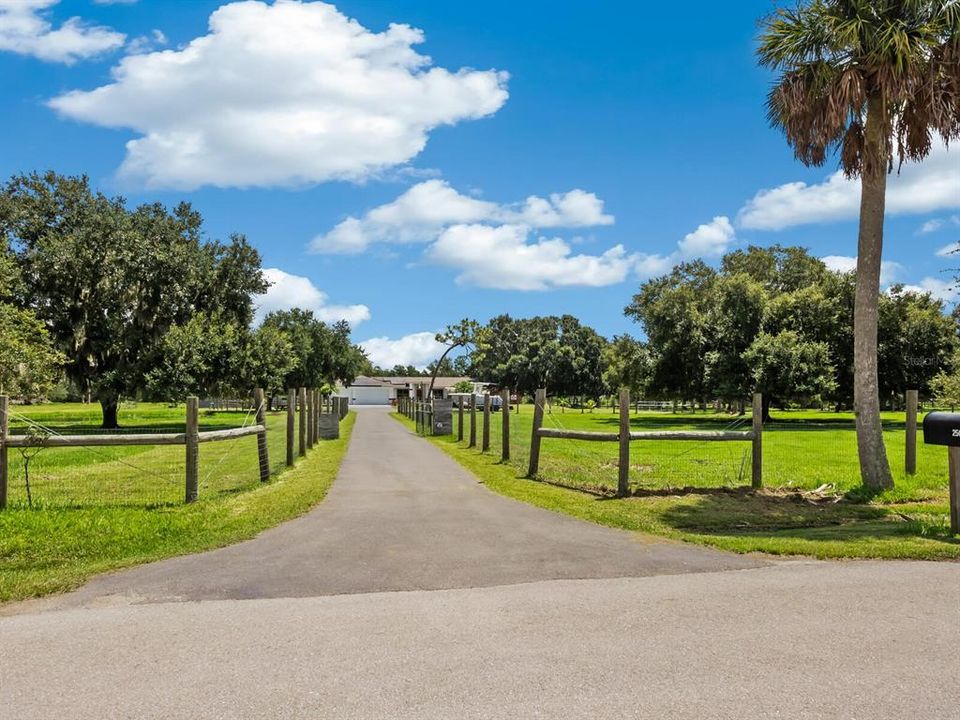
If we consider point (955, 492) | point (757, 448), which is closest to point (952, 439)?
point (955, 492)

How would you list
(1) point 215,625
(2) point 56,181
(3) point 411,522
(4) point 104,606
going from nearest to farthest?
(1) point 215,625 < (4) point 104,606 < (3) point 411,522 < (2) point 56,181

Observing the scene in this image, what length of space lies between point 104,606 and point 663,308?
4222 centimetres

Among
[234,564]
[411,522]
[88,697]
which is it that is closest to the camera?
[88,697]

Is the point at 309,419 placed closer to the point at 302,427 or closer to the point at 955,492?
the point at 302,427

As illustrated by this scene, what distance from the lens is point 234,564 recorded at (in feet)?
23.4

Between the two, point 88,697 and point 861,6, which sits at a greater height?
point 861,6

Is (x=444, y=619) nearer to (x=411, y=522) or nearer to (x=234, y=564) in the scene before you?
(x=234, y=564)

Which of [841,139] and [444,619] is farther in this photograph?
[841,139]

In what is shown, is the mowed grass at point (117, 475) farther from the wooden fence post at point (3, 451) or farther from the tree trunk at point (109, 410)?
the tree trunk at point (109, 410)

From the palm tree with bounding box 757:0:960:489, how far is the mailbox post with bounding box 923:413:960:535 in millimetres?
3063

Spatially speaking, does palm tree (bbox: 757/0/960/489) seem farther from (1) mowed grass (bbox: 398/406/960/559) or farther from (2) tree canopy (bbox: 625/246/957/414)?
(2) tree canopy (bbox: 625/246/957/414)

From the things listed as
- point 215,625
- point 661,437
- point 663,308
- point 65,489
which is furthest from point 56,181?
point 215,625

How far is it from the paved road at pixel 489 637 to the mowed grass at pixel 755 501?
1149mm

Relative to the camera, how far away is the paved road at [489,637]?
387 cm
